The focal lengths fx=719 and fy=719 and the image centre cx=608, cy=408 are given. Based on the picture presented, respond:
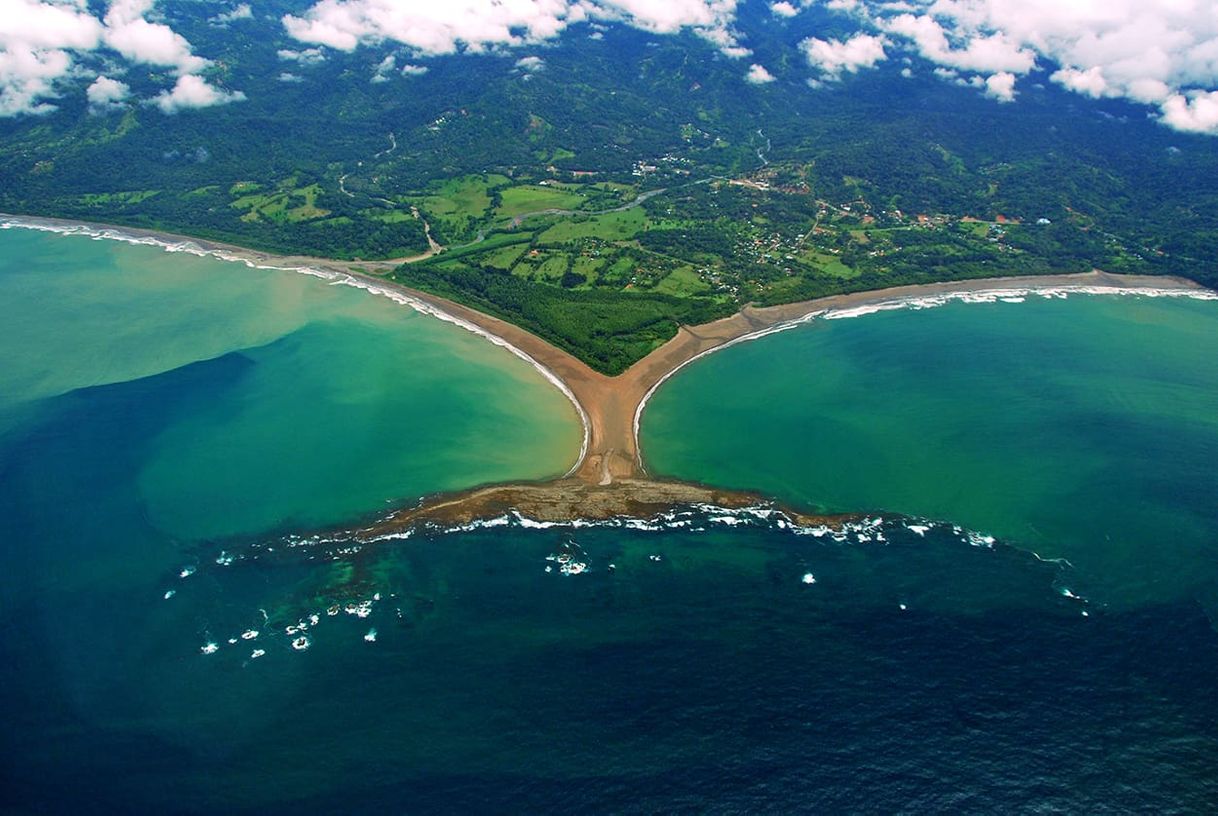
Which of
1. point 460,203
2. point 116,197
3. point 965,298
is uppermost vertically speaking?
point 116,197

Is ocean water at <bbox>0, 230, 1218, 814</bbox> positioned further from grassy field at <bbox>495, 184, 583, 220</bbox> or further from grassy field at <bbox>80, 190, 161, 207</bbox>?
grassy field at <bbox>80, 190, 161, 207</bbox>

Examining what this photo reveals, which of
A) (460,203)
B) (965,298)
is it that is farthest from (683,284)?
(460,203)

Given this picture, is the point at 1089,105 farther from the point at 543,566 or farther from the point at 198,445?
the point at 198,445

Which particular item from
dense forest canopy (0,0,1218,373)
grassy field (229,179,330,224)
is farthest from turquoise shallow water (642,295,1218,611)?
grassy field (229,179,330,224)

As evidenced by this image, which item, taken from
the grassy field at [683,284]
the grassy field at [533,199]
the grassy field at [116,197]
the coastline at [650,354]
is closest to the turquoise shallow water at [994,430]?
the coastline at [650,354]

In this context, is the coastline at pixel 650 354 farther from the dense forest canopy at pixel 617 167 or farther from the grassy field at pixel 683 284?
the grassy field at pixel 683 284

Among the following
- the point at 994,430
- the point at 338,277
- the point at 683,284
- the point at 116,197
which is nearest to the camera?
the point at 994,430

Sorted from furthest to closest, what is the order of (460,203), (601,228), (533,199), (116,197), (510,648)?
1. (533,199)
2. (460,203)
3. (116,197)
4. (601,228)
5. (510,648)

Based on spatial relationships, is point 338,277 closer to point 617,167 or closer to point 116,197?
point 116,197

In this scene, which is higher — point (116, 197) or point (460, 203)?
point (116, 197)
